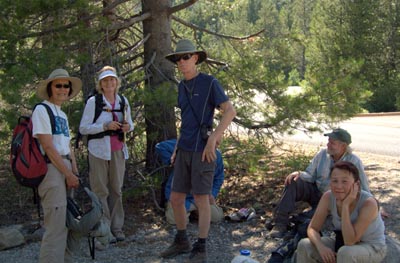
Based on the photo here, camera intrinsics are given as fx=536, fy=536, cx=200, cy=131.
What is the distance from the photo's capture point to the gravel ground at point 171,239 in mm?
5035

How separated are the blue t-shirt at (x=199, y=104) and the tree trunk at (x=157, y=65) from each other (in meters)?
1.98

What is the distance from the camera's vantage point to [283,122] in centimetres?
717

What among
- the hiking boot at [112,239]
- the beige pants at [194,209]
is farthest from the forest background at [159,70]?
the hiking boot at [112,239]

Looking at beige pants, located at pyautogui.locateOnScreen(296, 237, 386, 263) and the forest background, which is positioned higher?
the forest background

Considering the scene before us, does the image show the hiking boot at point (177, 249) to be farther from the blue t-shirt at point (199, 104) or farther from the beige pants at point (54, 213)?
the beige pants at point (54, 213)

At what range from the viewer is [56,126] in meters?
4.07

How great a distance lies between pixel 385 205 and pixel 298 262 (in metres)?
2.45

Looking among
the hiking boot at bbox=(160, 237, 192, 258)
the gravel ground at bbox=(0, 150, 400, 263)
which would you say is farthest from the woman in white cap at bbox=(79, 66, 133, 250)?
the hiking boot at bbox=(160, 237, 192, 258)

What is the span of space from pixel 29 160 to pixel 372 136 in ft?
40.5

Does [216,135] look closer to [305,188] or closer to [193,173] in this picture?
[193,173]

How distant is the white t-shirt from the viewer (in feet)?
13.0

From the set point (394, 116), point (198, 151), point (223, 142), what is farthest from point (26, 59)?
point (394, 116)

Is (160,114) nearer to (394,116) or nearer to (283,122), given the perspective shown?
(283,122)

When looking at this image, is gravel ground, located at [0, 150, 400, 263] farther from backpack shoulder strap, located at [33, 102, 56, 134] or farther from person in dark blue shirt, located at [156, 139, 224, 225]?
backpack shoulder strap, located at [33, 102, 56, 134]
